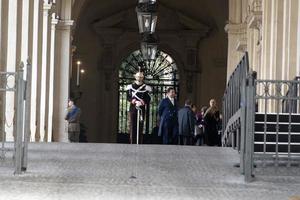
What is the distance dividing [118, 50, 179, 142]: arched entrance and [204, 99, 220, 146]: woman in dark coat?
61.9 feet

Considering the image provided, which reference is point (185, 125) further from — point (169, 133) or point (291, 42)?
point (291, 42)

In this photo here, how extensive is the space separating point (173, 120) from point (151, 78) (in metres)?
21.9

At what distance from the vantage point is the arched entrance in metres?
43.9

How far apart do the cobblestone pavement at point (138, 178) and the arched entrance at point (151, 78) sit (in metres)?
28.6

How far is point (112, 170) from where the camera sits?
1210 cm

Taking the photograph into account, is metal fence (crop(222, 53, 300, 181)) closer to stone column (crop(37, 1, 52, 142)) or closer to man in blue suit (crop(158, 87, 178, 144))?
man in blue suit (crop(158, 87, 178, 144))

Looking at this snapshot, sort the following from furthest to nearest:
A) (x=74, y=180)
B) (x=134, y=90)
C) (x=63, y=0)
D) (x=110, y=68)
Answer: (x=110, y=68) < (x=63, y=0) < (x=134, y=90) < (x=74, y=180)

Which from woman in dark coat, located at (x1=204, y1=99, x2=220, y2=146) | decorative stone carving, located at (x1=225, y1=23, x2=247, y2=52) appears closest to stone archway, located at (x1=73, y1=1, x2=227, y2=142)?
decorative stone carving, located at (x1=225, y1=23, x2=247, y2=52)

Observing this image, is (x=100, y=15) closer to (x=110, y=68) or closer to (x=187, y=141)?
(x=110, y=68)

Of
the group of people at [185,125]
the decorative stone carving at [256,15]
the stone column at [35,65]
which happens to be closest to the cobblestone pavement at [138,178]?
the group of people at [185,125]

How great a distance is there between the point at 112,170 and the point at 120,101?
32361 mm

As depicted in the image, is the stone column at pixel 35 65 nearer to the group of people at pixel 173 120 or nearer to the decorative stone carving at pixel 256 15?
the group of people at pixel 173 120

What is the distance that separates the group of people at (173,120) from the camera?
19.2 meters

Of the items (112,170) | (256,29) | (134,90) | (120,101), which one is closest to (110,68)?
(120,101)
